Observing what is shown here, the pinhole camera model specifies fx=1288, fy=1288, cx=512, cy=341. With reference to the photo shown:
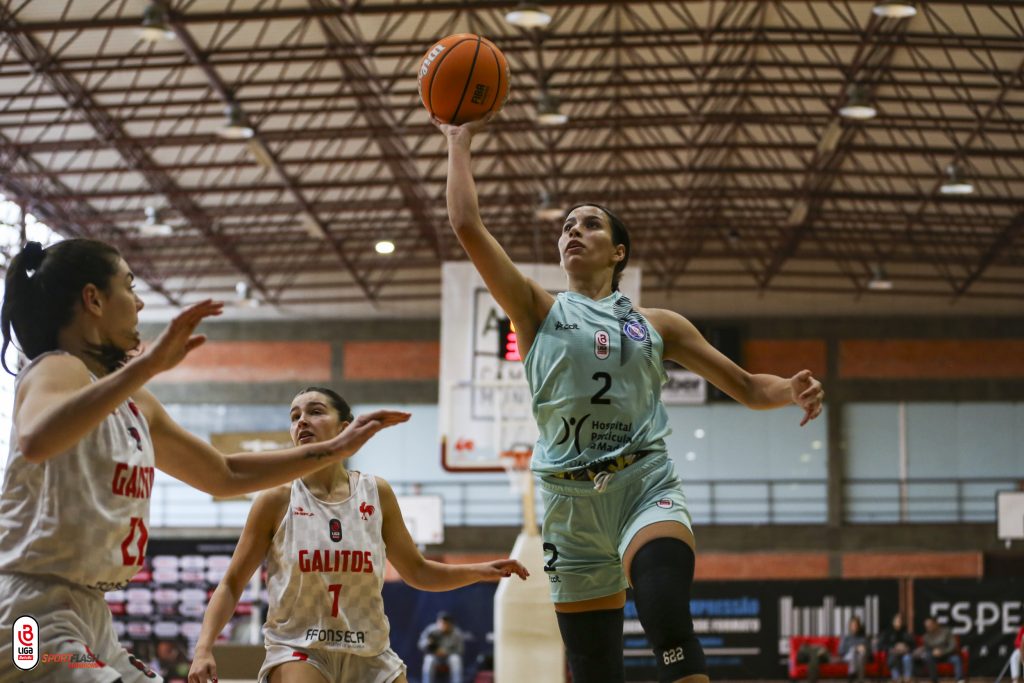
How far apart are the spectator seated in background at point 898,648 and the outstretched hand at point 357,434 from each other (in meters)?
18.7

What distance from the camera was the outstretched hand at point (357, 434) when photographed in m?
3.50

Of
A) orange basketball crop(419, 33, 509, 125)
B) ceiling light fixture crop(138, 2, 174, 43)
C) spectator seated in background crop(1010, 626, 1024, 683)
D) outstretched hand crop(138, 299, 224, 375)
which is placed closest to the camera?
outstretched hand crop(138, 299, 224, 375)

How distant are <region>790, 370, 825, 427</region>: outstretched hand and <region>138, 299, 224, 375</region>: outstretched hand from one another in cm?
206

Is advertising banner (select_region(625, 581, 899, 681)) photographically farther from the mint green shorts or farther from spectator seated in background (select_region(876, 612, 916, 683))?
the mint green shorts

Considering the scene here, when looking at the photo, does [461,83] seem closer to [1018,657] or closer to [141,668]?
[141,668]

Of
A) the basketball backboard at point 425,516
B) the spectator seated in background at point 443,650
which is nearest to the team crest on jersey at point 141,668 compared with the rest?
the spectator seated in background at point 443,650

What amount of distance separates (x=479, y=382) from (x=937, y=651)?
9.25m

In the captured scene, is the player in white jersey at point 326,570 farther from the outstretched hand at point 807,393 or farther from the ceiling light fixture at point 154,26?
the ceiling light fixture at point 154,26

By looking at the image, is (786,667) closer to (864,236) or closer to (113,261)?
(864,236)

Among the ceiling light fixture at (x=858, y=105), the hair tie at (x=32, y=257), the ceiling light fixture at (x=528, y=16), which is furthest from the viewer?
the ceiling light fixture at (x=858, y=105)

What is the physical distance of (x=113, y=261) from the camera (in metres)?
3.37

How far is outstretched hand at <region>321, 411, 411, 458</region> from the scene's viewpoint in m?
3.50

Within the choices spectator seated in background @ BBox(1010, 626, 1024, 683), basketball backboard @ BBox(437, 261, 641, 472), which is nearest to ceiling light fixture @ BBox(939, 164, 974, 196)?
basketball backboard @ BBox(437, 261, 641, 472)

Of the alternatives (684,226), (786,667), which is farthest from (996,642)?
(684,226)
